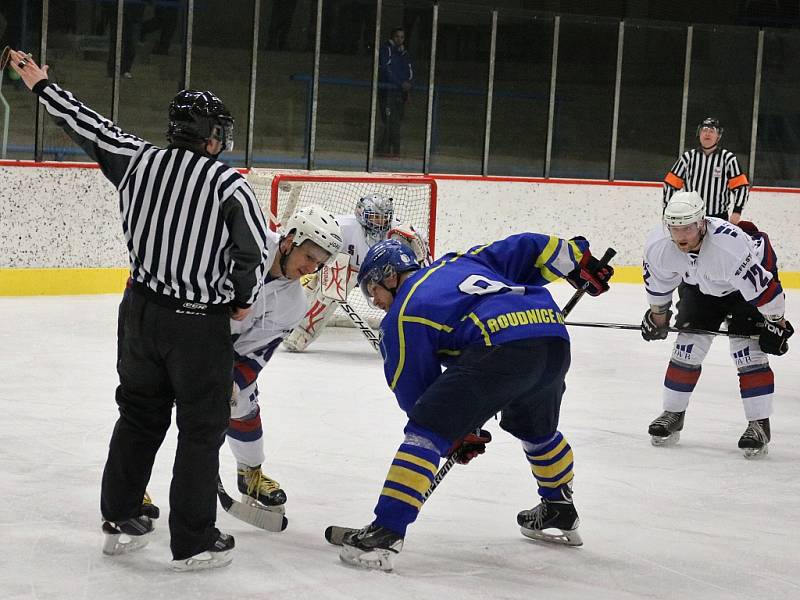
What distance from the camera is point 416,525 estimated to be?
10.7 feet

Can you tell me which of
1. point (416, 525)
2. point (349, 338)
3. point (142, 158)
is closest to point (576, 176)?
point (349, 338)

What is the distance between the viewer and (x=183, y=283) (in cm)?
262

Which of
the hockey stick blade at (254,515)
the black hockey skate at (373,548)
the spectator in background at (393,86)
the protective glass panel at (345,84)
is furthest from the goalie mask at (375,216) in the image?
the spectator in background at (393,86)

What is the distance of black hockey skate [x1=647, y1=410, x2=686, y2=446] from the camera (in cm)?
442

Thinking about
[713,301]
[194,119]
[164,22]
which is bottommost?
[713,301]

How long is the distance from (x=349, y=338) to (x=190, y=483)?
12.8 ft

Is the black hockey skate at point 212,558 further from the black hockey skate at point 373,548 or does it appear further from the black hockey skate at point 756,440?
the black hockey skate at point 756,440

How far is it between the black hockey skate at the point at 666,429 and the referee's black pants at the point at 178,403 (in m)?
2.13

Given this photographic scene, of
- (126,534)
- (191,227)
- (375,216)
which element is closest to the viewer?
(191,227)

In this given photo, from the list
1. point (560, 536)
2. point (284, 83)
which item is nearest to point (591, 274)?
point (560, 536)

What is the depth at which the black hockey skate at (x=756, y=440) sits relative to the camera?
4.29m

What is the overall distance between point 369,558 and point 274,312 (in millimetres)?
654

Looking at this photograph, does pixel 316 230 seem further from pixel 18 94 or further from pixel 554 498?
pixel 18 94

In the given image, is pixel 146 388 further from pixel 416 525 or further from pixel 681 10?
pixel 681 10
